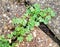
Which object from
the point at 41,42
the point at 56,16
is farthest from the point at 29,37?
the point at 56,16

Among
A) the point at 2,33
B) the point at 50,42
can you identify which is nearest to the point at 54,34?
the point at 50,42

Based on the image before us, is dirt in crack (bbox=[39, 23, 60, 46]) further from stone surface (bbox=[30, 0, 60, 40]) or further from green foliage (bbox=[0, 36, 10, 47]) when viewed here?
green foliage (bbox=[0, 36, 10, 47])

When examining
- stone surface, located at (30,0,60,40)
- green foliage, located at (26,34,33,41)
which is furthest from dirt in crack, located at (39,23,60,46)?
green foliage, located at (26,34,33,41)

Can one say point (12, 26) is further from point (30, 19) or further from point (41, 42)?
point (41, 42)

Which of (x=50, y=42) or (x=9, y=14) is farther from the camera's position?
(x=9, y=14)

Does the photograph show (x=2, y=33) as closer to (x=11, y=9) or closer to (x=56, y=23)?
(x=11, y=9)

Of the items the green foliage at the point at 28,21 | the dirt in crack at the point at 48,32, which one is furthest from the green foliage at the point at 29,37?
the dirt in crack at the point at 48,32
